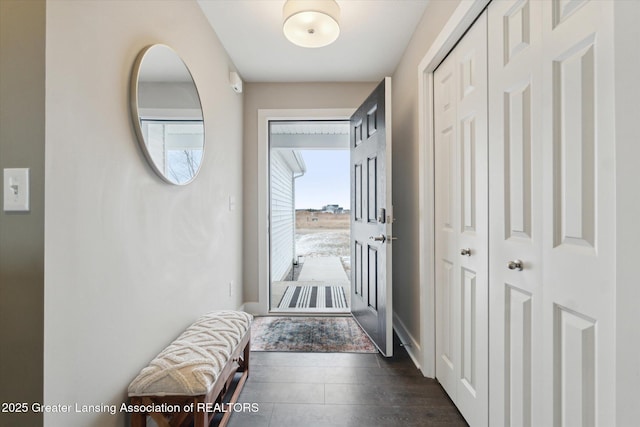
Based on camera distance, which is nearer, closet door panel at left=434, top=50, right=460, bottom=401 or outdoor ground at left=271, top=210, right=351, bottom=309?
closet door panel at left=434, top=50, right=460, bottom=401

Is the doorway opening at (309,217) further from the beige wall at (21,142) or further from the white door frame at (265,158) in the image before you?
the beige wall at (21,142)

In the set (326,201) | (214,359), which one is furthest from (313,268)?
(214,359)

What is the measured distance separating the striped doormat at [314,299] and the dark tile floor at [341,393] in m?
1.10

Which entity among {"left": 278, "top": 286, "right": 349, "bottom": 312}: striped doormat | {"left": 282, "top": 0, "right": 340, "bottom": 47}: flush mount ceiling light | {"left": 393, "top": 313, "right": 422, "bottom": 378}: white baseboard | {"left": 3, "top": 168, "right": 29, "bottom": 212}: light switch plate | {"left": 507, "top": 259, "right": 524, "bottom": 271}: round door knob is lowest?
{"left": 278, "top": 286, "right": 349, "bottom": 312}: striped doormat

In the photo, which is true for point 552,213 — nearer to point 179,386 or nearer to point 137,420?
point 179,386

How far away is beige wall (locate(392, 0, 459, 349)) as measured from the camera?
201cm

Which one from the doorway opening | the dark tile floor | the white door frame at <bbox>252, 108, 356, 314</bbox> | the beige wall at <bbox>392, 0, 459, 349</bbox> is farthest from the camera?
the doorway opening

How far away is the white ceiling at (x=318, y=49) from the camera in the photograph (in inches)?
77.2

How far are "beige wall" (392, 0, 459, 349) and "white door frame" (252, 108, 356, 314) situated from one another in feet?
2.28

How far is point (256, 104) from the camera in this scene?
308 cm

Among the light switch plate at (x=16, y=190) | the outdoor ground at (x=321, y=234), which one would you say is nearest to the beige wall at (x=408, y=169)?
the light switch plate at (x=16, y=190)

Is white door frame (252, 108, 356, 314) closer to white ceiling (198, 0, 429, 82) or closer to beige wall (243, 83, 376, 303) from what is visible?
beige wall (243, 83, 376, 303)

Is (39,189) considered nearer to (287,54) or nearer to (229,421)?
(229,421)

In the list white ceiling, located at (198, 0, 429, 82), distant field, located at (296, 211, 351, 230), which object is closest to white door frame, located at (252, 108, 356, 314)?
white ceiling, located at (198, 0, 429, 82)
